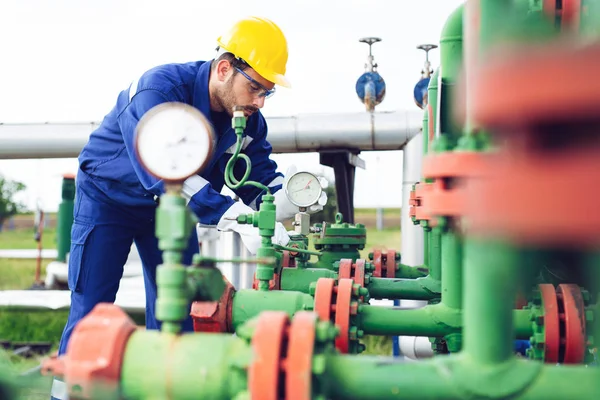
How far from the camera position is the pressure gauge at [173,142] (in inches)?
49.3

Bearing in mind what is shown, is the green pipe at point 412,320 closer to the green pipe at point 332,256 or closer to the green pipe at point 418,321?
the green pipe at point 418,321

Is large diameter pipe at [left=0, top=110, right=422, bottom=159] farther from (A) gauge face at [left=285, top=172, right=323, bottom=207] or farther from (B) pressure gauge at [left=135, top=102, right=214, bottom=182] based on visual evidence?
(B) pressure gauge at [left=135, top=102, right=214, bottom=182]

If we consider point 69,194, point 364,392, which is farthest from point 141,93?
point 69,194

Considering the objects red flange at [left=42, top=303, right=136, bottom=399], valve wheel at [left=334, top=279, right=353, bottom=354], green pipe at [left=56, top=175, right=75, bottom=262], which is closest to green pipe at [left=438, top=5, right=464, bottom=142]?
valve wheel at [left=334, top=279, right=353, bottom=354]

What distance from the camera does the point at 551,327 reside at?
5.47 feet

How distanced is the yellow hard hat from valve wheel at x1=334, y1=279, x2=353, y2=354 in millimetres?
1091

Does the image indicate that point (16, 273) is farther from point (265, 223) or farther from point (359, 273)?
point (265, 223)

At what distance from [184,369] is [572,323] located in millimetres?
1031

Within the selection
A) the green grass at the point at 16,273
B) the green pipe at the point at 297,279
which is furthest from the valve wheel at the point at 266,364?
the green grass at the point at 16,273

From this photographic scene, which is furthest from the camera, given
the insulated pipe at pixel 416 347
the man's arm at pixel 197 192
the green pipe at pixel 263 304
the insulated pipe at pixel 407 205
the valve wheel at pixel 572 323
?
the insulated pipe at pixel 407 205

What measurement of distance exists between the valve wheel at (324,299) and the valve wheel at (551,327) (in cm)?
54

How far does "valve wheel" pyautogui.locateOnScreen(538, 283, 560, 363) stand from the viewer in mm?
1639

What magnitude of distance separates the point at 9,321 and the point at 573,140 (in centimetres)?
506

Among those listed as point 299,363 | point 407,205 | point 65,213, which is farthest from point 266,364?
point 65,213
